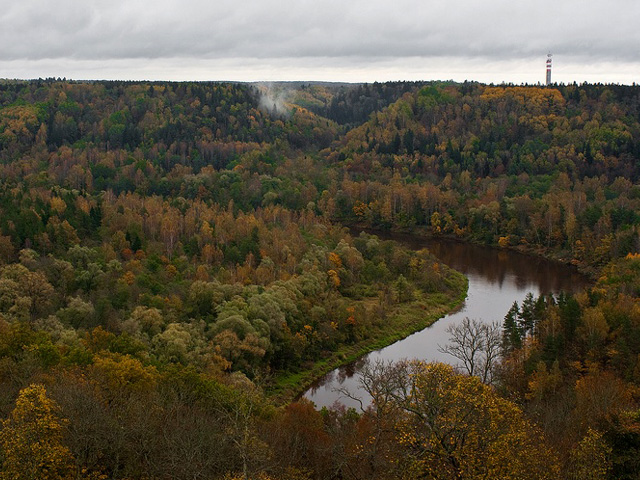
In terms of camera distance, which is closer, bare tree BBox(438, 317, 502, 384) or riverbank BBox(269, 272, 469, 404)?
bare tree BBox(438, 317, 502, 384)

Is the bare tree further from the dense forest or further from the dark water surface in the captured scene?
the dark water surface

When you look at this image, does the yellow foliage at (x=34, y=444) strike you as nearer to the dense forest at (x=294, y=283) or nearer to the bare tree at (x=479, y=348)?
the dense forest at (x=294, y=283)

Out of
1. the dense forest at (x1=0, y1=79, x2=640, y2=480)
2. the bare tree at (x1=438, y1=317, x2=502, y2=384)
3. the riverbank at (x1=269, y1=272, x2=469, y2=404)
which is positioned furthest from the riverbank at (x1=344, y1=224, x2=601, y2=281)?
the bare tree at (x1=438, y1=317, x2=502, y2=384)

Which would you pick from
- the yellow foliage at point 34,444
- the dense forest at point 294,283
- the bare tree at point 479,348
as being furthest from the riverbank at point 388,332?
the yellow foliage at point 34,444

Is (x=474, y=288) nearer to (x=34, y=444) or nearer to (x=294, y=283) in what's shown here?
(x=294, y=283)

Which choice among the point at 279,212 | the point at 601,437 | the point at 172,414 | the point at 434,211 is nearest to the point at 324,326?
the point at 172,414
